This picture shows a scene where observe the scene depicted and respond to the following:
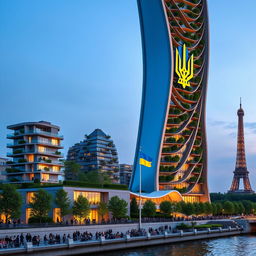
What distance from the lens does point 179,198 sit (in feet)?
390

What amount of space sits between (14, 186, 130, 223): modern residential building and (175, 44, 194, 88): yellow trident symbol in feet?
168

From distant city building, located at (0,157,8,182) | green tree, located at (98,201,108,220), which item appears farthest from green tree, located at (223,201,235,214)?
distant city building, located at (0,157,8,182)

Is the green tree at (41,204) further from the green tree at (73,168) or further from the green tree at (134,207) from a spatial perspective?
the green tree at (73,168)

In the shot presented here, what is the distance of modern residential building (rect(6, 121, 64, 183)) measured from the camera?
97.9 m

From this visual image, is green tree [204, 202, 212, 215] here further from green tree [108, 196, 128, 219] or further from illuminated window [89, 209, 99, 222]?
illuminated window [89, 209, 99, 222]

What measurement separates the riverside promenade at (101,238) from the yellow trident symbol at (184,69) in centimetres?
5486

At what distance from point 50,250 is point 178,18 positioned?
10035 centimetres

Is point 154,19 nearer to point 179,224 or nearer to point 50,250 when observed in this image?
point 179,224

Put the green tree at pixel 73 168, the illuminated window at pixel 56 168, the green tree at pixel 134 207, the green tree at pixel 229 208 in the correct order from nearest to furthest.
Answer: the green tree at pixel 134 207 < the illuminated window at pixel 56 168 < the green tree at pixel 229 208 < the green tree at pixel 73 168

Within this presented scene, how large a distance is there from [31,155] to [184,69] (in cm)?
5496

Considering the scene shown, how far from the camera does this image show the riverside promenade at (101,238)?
165 ft

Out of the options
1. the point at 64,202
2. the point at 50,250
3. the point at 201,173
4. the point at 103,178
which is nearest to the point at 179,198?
the point at 201,173

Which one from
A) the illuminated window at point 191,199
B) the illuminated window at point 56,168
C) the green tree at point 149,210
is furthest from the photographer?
the illuminated window at point 191,199

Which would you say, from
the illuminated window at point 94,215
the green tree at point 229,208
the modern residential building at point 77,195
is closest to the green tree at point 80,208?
the modern residential building at point 77,195
